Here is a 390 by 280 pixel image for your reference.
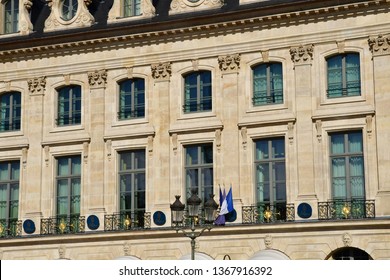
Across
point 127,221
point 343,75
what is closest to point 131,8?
point 127,221

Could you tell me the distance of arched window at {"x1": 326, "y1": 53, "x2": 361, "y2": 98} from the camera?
28.8 meters

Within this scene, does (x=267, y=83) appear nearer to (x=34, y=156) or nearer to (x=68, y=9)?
(x=68, y=9)

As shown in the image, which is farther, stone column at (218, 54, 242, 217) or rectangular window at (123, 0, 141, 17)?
rectangular window at (123, 0, 141, 17)

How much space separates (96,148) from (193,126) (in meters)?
3.97

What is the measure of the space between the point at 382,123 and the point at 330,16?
4.07 metres

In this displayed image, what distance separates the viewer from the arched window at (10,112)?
1342 inches

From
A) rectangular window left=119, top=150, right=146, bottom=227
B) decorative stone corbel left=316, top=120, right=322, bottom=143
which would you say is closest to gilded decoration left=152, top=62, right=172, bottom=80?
rectangular window left=119, top=150, right=146, bottom=227

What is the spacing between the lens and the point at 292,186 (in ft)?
95.0

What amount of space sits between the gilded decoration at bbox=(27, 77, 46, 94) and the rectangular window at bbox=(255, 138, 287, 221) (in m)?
9.03

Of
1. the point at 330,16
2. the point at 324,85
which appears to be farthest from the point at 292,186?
the point at 330,16

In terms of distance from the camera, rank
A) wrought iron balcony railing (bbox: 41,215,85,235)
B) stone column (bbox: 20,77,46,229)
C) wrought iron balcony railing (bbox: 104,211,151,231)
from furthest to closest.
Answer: stone column (bbox: 20,77,46,229)
wrought iron balcony railing (bbox: 41,215,85,235)
wrought iron balcony railing (bbox: 104,211,151,231)

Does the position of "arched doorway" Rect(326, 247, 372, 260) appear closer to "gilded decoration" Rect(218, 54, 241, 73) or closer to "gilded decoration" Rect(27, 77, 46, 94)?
"gilded decoration" Rect(218, 54, 241, 73)

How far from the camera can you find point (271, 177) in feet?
96.9

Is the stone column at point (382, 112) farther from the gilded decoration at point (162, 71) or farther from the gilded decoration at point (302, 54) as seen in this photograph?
the gilded decoration at point (162, 71)
